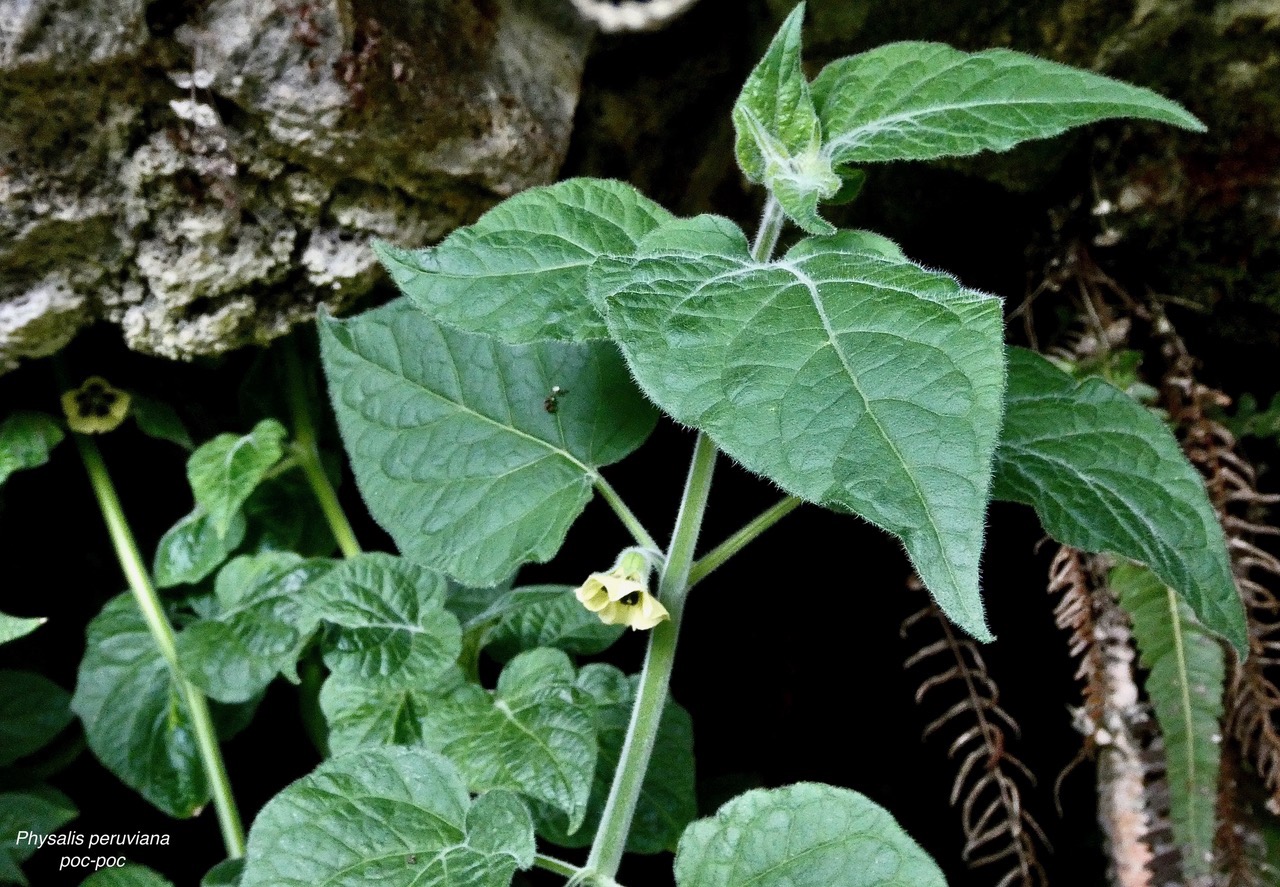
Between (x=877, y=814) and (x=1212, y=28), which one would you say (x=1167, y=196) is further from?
(x=877, y=814)

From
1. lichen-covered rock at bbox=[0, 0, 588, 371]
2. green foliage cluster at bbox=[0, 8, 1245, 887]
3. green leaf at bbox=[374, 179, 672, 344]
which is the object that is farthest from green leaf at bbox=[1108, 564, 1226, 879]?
lichen-covered rock at bbox=[0, 0, 588, 371]

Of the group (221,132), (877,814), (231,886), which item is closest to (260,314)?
(221,132)

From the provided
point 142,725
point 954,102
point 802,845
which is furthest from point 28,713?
point 954,102

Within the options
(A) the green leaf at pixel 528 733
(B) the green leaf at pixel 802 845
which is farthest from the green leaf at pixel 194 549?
(B) the green leaf at pixel 802 845

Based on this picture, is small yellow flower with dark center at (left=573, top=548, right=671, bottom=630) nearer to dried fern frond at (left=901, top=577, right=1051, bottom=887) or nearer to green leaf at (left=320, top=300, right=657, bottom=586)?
green leaf at (left=320, top=300, right=657, bottom=586)

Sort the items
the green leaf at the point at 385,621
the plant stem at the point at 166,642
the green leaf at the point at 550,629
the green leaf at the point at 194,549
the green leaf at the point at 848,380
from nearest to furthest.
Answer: the green leaf at the point at 848,380, the green leaf at the point at 385,621, the green leaf at the point at 550,629, the plant stem at the point at 166,642, the green leaf at the point at 194,549

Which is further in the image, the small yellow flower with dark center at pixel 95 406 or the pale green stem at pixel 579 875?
the small yellow flower with dark center at pixel 95 406

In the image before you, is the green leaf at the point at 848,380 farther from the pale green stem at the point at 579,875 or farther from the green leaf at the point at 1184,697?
the green leaf at the point at 1184,697
